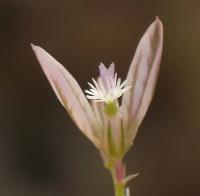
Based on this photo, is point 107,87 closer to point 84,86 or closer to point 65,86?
point 65,86

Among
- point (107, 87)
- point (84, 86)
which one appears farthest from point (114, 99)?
point (84, 86)

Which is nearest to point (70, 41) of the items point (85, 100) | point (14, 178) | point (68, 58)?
point (68, 58)

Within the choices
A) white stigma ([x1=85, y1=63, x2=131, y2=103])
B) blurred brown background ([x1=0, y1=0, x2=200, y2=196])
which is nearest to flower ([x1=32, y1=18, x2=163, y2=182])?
white stigma ([x1=85, y1=63, x2=131, y2=103])

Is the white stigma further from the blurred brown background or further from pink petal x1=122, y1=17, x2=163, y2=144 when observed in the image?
the blurred brown background

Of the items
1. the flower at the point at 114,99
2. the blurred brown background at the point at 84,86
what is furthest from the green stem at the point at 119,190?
the blurred brown background at the point at 84,86

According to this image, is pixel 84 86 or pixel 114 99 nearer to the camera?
pixel 114 99

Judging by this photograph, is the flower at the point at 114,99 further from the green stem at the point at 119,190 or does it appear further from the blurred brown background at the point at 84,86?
the blurred brown background at the point at 84,86

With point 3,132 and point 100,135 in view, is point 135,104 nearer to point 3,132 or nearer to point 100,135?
point 100,135
